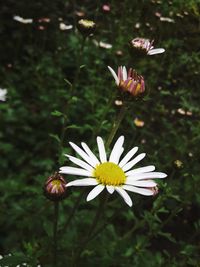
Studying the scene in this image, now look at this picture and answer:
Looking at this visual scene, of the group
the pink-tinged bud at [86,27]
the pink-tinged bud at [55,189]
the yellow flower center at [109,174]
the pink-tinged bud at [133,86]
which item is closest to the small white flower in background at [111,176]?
the yellow flower center at [109,174]

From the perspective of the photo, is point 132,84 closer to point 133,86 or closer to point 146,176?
point 133,86

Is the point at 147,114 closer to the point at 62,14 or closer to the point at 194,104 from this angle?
the point at 194,104

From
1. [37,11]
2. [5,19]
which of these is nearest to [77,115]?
[37,11]

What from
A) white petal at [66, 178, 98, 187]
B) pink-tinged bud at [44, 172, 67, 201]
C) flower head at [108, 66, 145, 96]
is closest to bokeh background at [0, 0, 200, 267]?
pink-tinged bud at [44, 172, 67, 201]

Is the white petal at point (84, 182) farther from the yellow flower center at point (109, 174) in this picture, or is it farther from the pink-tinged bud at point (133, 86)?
the pink-tinged bud at point (133, 86)

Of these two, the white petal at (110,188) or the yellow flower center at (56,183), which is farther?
the yellow flower center at (56,183)
